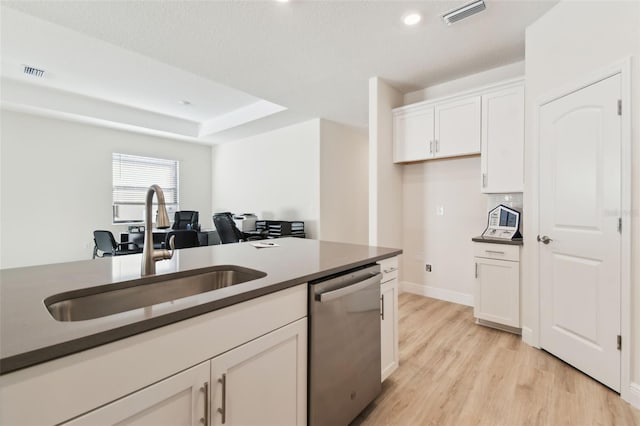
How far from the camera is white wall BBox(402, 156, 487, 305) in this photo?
3498 millimetres

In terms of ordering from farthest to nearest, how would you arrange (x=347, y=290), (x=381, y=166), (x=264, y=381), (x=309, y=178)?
(x=309, y=178), (x=381, y=166), (x=347, y=290), (x=264, y=381)

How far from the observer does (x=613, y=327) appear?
6.17ft

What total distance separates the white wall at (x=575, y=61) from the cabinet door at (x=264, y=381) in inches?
81.2

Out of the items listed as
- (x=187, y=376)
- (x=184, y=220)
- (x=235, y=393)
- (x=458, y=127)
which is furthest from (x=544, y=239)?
(x=184, y=220)

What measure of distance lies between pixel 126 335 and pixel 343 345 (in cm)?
100

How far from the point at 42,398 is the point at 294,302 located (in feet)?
2.57

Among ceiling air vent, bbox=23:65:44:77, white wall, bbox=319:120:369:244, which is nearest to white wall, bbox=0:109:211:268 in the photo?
ceiling air vent, bbox=23:65:44:77

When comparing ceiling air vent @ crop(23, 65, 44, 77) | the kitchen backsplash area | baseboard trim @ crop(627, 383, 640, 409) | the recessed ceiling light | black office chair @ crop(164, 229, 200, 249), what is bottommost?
baseboard trim @ crop(627, 383, 640, 409)

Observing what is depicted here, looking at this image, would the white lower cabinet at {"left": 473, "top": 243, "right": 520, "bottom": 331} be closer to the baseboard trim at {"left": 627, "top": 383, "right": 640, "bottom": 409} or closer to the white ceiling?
the baseboard trim at {"left": 627, "top": 383, "right": 640, "bottom": 409}

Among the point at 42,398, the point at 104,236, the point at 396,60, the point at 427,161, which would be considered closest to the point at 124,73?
the point at 104,236

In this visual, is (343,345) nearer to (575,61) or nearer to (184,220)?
(575,61)

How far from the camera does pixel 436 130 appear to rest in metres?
3.42

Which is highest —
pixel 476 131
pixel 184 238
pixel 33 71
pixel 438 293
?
pixel 33 71

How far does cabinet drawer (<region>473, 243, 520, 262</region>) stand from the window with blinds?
534cm
